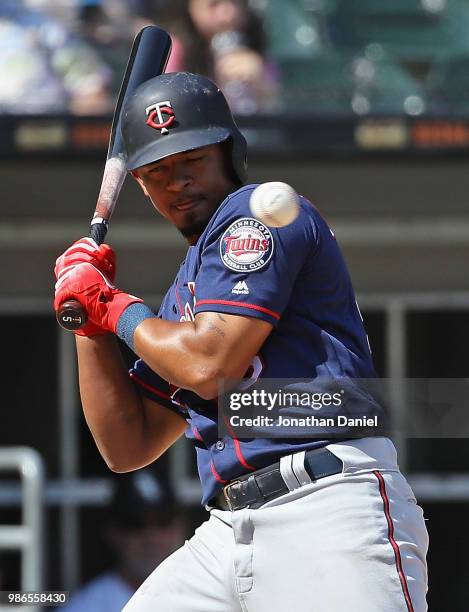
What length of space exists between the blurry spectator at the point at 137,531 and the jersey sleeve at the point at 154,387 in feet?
7.17

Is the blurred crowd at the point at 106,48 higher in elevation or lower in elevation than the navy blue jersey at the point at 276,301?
higher

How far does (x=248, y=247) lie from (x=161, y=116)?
16.3 inches

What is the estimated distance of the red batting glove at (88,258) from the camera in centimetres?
257

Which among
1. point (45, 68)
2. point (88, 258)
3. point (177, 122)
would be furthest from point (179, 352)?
point (45, 68)

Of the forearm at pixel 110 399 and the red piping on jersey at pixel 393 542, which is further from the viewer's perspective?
the forearm at pixel 110 399

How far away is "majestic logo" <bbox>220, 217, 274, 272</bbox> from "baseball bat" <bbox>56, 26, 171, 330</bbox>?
531 millimetres

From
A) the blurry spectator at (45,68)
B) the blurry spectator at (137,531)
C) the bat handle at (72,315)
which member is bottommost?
the blurry spectator at (137,531)

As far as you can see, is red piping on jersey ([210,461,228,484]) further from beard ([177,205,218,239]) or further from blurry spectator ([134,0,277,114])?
blurry spectator ([134,0,277,114])

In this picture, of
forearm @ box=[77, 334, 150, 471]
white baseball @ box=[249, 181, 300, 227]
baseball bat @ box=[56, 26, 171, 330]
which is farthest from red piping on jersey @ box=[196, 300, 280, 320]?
baseball bat @ box=[56, 26, 171, 330]

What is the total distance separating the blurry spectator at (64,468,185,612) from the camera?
4855 millimetres

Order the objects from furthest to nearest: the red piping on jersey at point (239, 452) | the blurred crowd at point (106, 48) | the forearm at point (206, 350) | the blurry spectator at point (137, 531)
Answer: the blurred crowd at point (106, 48) → the blurry spectator at point (137, 531) → the red piping on jersey at point (239, 452) → the forearm at point (206, 350)

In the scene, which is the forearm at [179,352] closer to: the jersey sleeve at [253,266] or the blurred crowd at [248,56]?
the jersey sleeve at [253,266]

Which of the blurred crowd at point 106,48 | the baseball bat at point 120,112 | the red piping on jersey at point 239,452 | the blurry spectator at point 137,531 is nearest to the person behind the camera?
the red piping on jersey at point 239,452

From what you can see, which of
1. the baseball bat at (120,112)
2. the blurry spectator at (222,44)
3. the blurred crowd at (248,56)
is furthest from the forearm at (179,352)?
the blurry spectator at (222,44)
